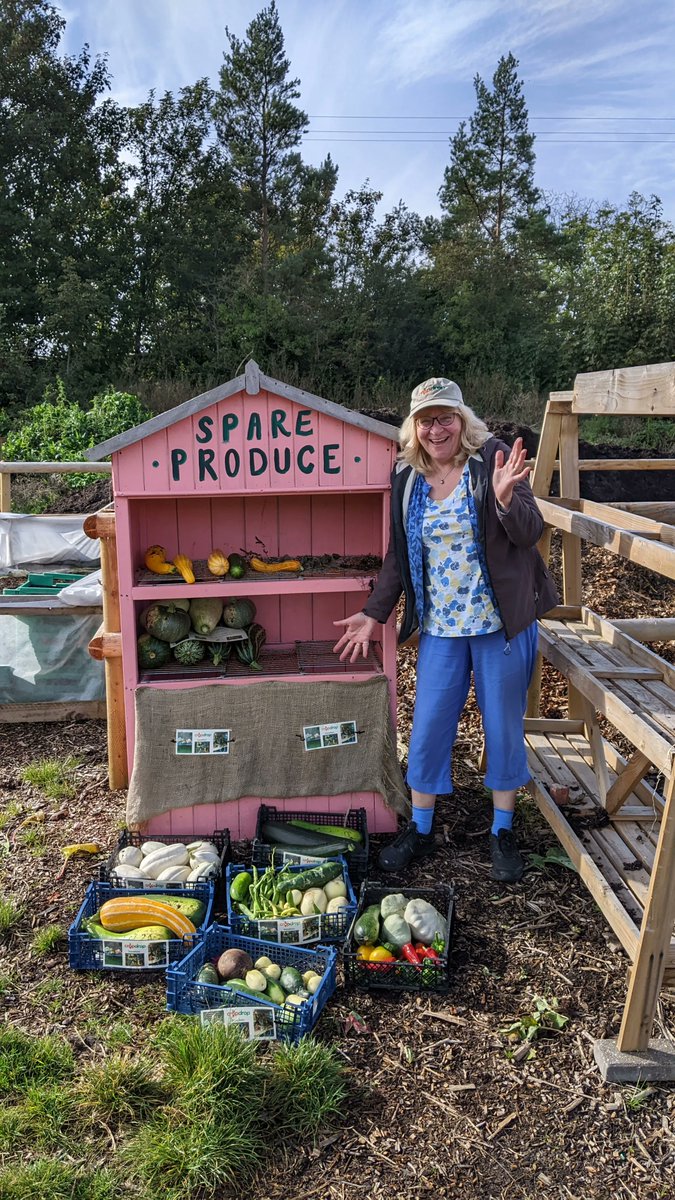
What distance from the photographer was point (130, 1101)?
2754 mm

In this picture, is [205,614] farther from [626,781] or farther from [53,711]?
[626,781]

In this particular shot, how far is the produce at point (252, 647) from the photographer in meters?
4.59

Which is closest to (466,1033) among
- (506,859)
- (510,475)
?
(506,859)

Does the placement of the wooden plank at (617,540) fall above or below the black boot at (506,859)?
above

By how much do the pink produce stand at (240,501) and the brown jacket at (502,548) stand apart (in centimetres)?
33

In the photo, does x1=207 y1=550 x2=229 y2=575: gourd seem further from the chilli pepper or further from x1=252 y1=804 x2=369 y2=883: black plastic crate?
the chilli pepper

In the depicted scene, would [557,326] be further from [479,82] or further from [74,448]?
[74,448]

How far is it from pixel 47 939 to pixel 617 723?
2.37 meters

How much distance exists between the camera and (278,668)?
463cm

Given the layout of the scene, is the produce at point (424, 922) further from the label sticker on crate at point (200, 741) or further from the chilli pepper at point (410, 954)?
the label sticker on crate at point (200, 741)

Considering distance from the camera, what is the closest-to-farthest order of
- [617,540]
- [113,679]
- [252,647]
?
[617,540] → [252,647] → [113,679]

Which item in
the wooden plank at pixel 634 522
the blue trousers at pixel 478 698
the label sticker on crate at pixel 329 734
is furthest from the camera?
the label sticker on crate at pixel 329 734

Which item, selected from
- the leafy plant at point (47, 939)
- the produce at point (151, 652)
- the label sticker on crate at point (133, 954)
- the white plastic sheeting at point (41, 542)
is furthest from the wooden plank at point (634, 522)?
the white plastic sheeting at point (41, 542)

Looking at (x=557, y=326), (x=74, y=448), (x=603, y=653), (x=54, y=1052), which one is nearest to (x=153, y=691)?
(x=54, y=1052)
